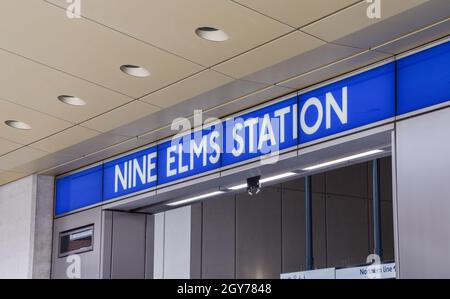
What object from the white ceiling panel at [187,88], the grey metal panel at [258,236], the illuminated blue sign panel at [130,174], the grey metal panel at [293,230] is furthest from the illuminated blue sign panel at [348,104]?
the grey metal panel at [293,230]

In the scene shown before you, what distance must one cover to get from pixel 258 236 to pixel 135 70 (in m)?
6.36

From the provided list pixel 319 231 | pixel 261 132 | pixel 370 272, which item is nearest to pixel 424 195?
pixel 261 132

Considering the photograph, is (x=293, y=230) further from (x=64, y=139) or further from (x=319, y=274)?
(x=64, y=139)

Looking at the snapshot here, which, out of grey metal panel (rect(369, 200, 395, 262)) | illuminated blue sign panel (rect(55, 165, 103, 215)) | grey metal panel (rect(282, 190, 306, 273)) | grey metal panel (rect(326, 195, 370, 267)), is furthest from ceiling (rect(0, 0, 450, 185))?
grey metal panel (rect(369, 200, 395, 262))

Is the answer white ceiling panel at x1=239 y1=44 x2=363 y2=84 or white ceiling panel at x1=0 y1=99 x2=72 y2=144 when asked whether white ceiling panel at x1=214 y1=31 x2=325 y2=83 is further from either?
white ceiling panel at x1=0 y1=99 x2=72 y2=144

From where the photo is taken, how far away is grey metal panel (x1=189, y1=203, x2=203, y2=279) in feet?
34.8

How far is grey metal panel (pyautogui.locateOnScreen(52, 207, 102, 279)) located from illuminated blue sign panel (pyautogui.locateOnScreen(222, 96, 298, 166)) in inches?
83.1

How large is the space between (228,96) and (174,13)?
1.58 metres

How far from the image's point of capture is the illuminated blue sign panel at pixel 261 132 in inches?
223

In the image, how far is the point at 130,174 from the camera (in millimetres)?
7453

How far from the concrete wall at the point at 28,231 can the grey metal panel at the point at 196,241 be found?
2703mm

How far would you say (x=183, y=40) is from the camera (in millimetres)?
4738

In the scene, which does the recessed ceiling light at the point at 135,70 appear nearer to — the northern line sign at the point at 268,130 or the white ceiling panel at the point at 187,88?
the white ceiling panel at the point at 187,88
